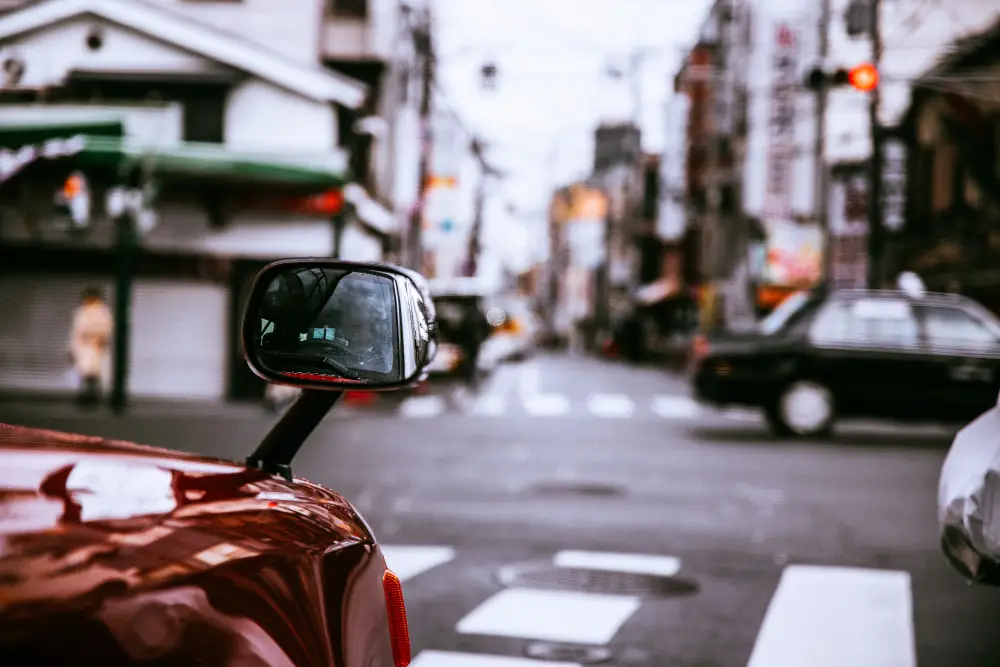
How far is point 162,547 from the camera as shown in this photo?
1625 millimetres

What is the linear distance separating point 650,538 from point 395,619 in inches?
272

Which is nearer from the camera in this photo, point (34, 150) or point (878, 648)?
point (878, 648)

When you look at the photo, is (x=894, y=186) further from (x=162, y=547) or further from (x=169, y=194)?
(x=162, y=547)

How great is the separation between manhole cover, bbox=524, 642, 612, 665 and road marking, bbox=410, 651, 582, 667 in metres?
0.06

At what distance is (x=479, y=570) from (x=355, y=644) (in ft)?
19.1

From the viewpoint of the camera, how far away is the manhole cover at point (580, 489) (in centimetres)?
1139

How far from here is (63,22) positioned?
24.9m

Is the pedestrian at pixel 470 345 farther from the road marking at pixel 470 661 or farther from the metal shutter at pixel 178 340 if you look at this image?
the road marking at pixel 470 661

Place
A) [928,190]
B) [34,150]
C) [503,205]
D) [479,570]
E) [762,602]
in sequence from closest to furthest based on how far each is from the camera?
[762,602]
[479,570]
[34,150]
[928,190]
[503,205]

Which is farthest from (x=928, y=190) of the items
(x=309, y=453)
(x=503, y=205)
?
(x=503, y=205)

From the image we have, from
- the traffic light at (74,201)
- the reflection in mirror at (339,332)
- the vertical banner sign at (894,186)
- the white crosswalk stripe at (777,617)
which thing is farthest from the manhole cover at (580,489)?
the vertical banner sign at (894,186)

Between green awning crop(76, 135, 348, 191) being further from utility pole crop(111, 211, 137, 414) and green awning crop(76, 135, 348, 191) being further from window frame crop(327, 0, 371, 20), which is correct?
window frame crop(327, 0, 371, 20)

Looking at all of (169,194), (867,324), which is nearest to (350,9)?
(169,194)

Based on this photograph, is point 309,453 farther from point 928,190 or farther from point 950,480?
point 928,190
